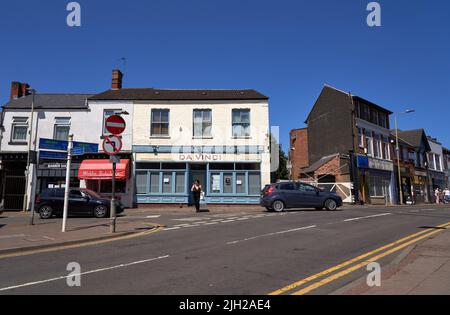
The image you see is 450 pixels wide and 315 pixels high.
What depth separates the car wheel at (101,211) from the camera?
59.5 feet

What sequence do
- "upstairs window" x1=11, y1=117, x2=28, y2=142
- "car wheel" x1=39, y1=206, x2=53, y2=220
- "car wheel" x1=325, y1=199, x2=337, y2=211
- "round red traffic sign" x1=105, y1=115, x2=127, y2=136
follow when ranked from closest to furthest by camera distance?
"round red traffic sign" x1=105, y1=115, x2=127, y2=136
"car wheel" x1=39, y1=206, x2=53, y2=220
"car wheel" x1=325, y1=199, x2=337, y2=211
"upstairs window" x1=11, y1=117, x2=28, y2=142

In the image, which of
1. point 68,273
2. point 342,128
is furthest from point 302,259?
point 342,128

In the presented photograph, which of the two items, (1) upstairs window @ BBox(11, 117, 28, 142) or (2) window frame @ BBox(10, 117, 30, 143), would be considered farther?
(1) upstairs window @ BBox(11, 117, 28, 142)

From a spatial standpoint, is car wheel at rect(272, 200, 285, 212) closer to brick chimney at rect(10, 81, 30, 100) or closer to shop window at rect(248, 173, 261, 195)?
shop window at rect(248, 173, 261, 195)

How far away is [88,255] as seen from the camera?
27.9 ft

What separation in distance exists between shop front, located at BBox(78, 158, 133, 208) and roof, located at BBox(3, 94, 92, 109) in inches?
185

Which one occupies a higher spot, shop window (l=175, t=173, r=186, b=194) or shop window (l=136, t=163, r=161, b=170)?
shop window (l=136, t=163, r=161, b=170)

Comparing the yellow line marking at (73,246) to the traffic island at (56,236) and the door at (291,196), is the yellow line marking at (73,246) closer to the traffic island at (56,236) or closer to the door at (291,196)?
the traffic island at (56,236)

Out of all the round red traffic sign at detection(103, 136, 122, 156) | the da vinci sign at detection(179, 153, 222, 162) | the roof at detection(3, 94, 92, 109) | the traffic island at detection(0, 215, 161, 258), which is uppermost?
the roof at detection(3, 94, 92, 109)

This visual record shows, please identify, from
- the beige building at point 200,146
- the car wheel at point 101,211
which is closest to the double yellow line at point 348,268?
the car wheel at point 101,211

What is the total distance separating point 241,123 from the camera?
82.8 ft

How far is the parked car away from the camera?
64.8ft

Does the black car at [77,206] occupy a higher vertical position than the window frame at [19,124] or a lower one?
lower

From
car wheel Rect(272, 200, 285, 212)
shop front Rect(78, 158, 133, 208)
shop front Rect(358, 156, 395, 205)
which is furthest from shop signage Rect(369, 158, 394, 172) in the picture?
shop front Rect(78, 158, 133, 208)
